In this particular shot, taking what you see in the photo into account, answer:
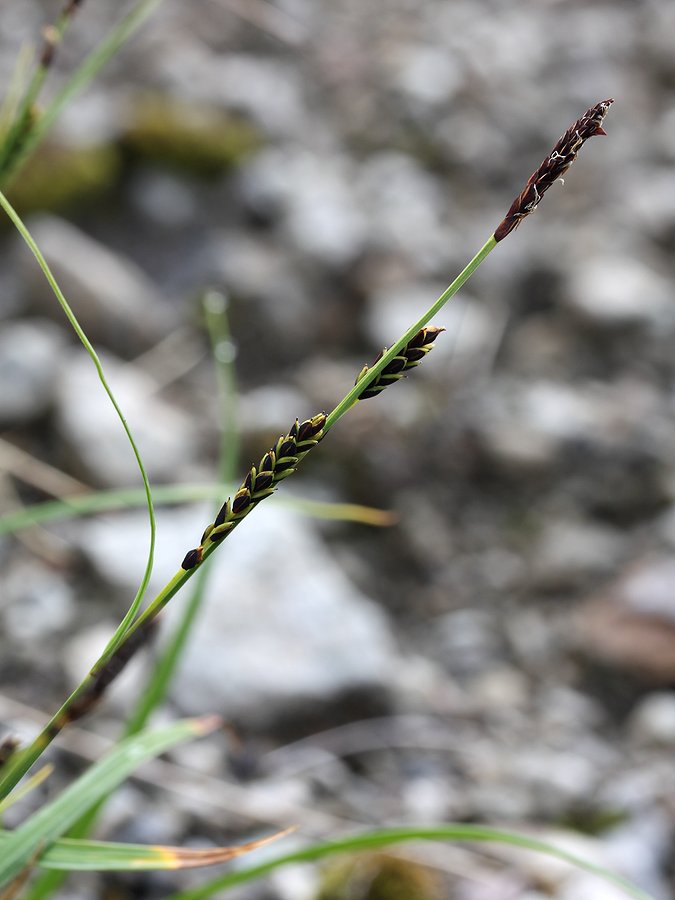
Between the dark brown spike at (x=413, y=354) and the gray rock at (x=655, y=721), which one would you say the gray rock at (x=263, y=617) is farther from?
the dark brown spike at (x=413, y=354)

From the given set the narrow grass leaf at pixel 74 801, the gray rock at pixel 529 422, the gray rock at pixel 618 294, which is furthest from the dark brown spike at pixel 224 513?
the gray rock at pixel 618 294

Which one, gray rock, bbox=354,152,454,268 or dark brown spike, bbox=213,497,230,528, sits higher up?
gray rock, bbox=354,152,454,268

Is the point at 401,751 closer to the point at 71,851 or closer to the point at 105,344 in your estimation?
the point at 71,851

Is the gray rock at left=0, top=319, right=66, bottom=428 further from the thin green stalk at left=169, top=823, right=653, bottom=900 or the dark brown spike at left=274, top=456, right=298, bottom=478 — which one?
the dark brown spike at left=274, top=456, right=298, bottom=478

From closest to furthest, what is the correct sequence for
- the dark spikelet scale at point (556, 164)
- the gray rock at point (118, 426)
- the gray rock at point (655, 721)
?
the dark spikelet scale at point (556, 164) → the gray rock at point (655, 721) → the gray rock at point (118, 426)

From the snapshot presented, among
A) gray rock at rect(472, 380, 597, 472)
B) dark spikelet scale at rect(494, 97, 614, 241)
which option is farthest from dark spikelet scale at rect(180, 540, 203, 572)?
gray rock at rect(472, 380, 597, 472)

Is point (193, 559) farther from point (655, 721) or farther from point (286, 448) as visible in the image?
point (655, 721)

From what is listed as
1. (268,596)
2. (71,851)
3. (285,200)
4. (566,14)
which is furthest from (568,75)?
(71,851)
